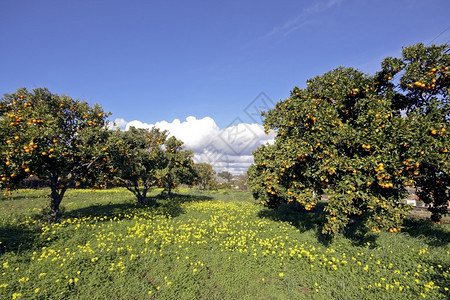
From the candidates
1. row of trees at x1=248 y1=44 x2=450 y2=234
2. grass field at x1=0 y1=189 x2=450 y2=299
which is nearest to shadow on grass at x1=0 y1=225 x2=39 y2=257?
grass field at x1=0 y1=189 x2=450 y2=299

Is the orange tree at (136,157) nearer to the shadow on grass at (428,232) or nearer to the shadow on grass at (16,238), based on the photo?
the shadow on grass at (16,238)

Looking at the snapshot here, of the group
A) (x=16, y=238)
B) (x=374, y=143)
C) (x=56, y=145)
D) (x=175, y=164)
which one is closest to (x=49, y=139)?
(x=56, y=145)

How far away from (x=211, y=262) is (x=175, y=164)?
12.8m

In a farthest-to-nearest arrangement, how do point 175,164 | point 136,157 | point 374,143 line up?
point 175,164 < point 136,157 < point 374,143

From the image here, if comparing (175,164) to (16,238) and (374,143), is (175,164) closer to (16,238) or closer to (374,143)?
(16,238)

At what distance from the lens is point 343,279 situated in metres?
7.32

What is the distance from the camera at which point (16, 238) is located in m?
8.97

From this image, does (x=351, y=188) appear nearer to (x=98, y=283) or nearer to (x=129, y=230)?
(x=98, y=283)

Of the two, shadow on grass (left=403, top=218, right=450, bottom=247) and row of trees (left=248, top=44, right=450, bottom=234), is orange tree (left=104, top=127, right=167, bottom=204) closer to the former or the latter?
row of trees (left=248, top=44, right=450, bottom=234)

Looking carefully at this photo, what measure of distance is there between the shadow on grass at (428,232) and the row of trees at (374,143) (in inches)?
58.7

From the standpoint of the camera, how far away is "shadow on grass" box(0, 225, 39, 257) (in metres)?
8.14

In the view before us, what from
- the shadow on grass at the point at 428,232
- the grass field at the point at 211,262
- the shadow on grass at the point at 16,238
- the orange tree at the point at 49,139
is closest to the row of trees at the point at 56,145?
the orange tree at the point at 49,139

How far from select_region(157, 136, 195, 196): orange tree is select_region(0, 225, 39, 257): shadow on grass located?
28.6ft

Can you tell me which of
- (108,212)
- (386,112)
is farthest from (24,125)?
(386,112)
